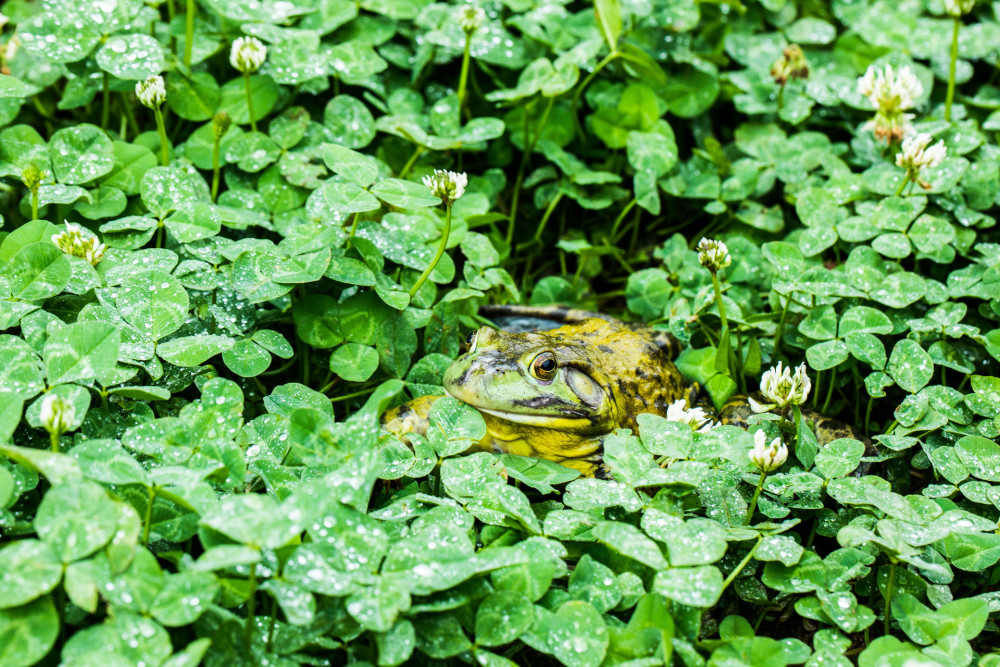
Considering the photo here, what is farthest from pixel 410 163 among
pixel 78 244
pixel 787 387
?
pixel 787 387

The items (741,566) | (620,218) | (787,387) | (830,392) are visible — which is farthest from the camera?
(620,218)

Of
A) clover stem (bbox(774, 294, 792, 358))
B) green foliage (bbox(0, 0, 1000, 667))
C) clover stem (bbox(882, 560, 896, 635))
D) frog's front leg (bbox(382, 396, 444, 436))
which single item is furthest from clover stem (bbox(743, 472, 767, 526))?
frog's front leg (bbox(382, 396, 444, 436))

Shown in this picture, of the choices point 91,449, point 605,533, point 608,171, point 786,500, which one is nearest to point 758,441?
point 786,500

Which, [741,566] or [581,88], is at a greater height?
[581,88]

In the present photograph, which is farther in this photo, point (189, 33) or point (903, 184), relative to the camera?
point (189, 33)

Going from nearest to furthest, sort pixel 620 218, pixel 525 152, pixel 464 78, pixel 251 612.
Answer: pixel 251 612, pixel 464 78, pixel 620 218, pixel 525 152

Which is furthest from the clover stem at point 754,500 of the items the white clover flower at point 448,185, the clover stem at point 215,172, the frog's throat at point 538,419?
the clover stem at point 215,172

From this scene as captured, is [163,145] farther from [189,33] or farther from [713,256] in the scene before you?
[713,256]
